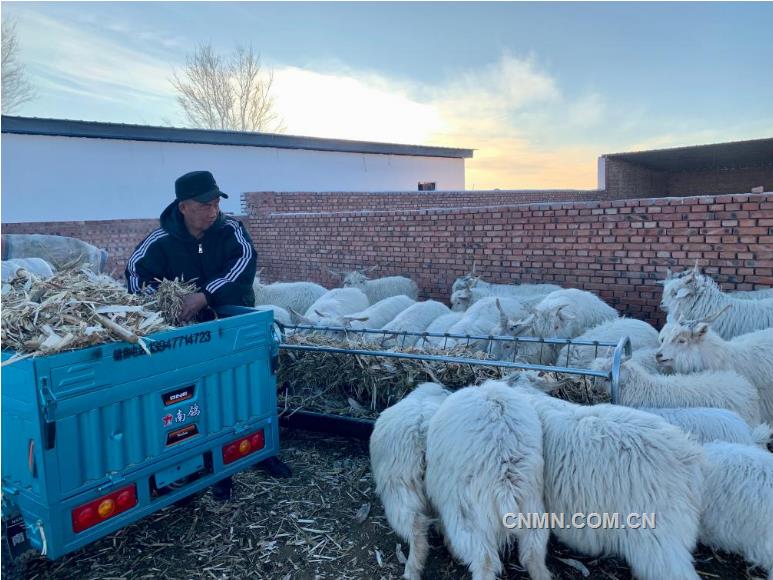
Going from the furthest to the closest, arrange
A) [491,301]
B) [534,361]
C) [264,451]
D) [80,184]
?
1. [80,184]
2. [491,301]
3. [534,361]
4. [264,451]

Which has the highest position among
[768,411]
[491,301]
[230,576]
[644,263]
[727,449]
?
[644,263]

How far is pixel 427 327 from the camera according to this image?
727cm

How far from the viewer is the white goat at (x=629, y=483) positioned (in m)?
2.95

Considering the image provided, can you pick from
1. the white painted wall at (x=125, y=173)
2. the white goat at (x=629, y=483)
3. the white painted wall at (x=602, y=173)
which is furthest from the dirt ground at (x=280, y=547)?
the white painted wall at (x=602, y=173)

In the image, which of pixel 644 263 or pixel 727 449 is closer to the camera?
pixel 727 449

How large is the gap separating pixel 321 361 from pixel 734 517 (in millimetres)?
3447

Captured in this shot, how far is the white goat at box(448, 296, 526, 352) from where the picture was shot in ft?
20.2

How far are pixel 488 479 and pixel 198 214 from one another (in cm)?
327

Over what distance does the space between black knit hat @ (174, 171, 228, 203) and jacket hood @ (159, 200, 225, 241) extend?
0.75 feet

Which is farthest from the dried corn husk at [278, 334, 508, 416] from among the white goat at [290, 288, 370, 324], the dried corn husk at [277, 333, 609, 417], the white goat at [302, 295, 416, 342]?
the white goat at [290, 288, 370, 324]

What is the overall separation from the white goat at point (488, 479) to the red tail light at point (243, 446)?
1.30m

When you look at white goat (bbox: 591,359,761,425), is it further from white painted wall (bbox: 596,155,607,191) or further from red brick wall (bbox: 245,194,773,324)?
white painted wall (bbox: 596,155,607,191)

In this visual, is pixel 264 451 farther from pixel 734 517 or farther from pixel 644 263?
pixel 644 263

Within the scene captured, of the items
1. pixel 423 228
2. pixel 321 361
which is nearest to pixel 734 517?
pixel 321 361
